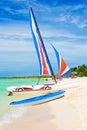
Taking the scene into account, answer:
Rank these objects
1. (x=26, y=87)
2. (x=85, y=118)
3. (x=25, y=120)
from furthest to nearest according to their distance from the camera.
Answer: (x=26, y=87) → (x=25, y=120) → (x=85, y=118)

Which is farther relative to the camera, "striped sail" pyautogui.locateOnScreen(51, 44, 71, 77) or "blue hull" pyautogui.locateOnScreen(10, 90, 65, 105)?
"striped sail" pyautogui.locateOnScreen(51, 44, 71, 77)

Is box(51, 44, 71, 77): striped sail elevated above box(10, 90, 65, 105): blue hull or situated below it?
above

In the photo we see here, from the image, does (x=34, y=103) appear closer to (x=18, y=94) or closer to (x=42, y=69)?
(x=42, y=69)

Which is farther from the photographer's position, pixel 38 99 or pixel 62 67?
pixel 62 67

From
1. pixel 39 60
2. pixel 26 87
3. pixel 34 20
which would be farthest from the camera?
pixel 26 87

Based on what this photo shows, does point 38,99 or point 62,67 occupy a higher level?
point 62,67

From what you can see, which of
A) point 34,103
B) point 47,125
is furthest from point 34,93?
point 47,125

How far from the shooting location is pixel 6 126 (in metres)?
11.4

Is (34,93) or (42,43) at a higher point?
(42,43)

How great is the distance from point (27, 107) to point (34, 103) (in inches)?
25.7

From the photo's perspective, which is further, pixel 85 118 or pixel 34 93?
pixel 34 93

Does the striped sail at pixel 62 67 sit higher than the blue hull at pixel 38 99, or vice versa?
the striped sail at pixel 62 67

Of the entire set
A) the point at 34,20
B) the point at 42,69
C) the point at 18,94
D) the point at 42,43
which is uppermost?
the point at 34,20

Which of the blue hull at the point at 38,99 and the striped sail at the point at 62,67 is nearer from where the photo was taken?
the blue hull at the point at 38,99
